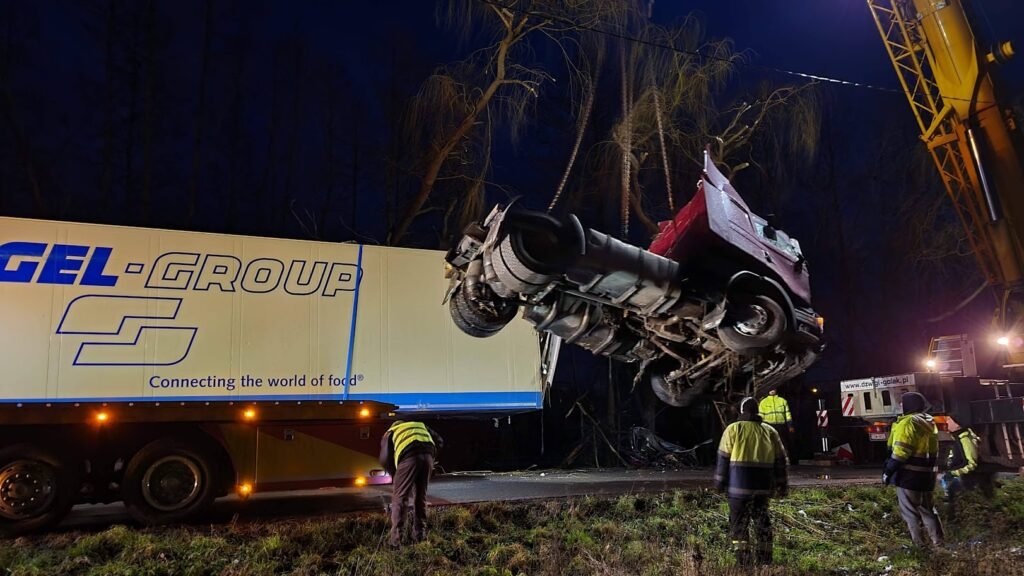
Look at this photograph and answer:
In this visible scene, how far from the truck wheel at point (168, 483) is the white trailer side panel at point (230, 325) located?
31.7 inches

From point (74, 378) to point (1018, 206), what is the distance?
42.6 feet

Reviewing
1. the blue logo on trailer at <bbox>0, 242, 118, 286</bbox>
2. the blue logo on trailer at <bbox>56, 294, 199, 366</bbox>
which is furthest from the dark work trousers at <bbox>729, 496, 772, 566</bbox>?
the blue logo on trailer at <bbox>0, 242, 118, 286</bbox>

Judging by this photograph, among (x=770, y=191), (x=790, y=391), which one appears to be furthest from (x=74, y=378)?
(x=770, y=191)

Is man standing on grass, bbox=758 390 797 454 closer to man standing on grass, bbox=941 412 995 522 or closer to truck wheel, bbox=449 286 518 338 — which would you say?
man standing on grass, bbox=941 412 995 522

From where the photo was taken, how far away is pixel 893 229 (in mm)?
20344

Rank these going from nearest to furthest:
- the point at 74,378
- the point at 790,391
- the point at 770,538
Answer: the point at 770,538, the point at 74,378, the point at 790,391

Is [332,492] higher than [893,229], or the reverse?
[893,229]

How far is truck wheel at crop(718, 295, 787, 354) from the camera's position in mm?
6355

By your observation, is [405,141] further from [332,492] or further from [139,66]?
[332,492]

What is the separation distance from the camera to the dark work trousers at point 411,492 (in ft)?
21.1

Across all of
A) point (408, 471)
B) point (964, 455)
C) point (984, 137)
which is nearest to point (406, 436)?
point (408, 471)

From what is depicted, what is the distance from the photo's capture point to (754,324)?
6.42 metres

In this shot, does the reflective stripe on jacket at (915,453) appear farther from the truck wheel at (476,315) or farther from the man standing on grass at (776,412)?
the man standing on grass at (776,412)

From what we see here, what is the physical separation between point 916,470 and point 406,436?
4755 mm
